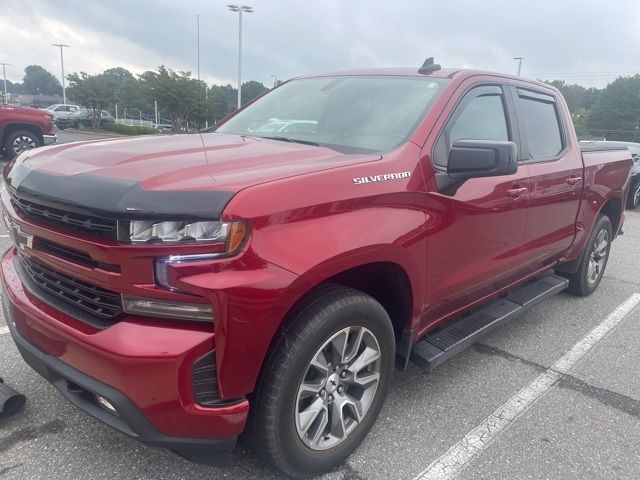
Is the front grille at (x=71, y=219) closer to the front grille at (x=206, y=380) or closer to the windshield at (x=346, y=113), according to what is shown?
Answer: the front grille at (x=206, y=380)

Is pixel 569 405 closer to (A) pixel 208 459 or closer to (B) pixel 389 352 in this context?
(B) pixel 389 352

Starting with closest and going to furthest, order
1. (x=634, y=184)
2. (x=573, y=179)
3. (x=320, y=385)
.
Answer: (x=320, y=385)
(x=573, y=179)
(x=634, y=184)

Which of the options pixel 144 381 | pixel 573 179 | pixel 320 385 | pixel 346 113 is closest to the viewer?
pixel 144 381

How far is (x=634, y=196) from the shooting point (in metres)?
12.4

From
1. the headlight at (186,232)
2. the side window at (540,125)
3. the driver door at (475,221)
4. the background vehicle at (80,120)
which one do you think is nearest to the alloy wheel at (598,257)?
the side window at (540,125)

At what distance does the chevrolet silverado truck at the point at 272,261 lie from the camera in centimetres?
179

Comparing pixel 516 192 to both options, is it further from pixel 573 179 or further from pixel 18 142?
pixel 18 142

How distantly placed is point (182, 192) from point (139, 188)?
0.16m

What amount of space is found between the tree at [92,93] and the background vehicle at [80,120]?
34cm

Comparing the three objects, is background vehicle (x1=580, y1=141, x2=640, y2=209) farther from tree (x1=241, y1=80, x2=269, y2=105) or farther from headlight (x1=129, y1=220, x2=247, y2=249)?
tree (x1=241, y1=80, x2=269, y2=105)

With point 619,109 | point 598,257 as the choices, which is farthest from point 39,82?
point 598,257

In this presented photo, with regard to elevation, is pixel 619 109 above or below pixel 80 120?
above

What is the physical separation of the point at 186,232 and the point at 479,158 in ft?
4.82

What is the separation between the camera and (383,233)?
2295mm
